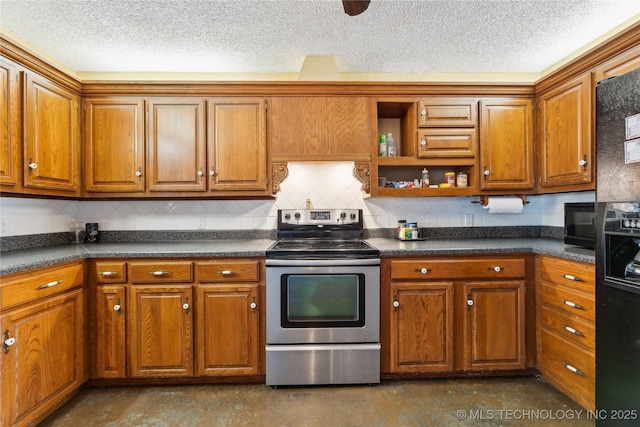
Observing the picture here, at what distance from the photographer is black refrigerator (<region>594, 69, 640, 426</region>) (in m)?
1.42

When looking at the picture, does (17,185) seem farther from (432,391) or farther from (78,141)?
(432,391)

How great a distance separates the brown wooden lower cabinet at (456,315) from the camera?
7.42ft

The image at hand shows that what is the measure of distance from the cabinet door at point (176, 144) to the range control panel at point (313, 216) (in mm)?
730

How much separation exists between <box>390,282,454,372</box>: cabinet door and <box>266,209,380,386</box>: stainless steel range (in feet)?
0.65

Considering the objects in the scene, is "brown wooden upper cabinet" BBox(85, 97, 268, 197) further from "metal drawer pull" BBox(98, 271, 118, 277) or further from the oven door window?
the oven door window

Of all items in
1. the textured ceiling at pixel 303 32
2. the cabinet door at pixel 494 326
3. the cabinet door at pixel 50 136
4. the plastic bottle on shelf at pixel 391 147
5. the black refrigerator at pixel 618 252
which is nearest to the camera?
the black refrigerator at pixel 618 252

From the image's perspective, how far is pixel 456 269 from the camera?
227 centimetres

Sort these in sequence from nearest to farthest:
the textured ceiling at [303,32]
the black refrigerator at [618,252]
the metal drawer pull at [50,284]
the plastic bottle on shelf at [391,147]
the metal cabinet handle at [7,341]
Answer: the black refrigerator at [618,252] → the metal cabinet handle at [7,341] → the metal drawer pull at [50,284] → the textured ceiling at [303,32] → the plastic bottle on shelf at [391,147]

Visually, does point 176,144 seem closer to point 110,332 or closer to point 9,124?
point 9,124

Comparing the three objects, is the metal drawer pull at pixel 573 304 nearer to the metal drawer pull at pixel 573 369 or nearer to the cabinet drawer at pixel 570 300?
the cabinet drawer at pixel 570 300

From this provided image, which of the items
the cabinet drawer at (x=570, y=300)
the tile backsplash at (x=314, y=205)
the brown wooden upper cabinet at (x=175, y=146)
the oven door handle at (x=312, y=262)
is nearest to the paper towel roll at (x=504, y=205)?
the tile backsplash at (x=314, y=205)

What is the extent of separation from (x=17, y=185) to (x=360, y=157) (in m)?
2.31

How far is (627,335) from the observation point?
4.81 feet

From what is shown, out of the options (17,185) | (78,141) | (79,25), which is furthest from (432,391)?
(79,25)
